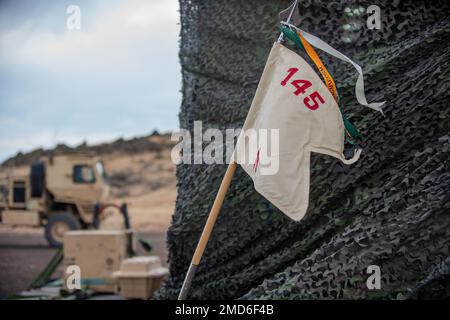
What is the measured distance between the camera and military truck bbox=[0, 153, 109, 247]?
13.3m

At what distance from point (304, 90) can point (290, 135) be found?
237 millimetres

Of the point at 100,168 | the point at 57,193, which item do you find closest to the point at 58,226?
the point at 57,193

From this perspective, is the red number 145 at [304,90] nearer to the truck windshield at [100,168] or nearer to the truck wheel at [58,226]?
the truck wheel at [58,226]

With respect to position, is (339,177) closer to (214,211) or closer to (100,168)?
(214,211)

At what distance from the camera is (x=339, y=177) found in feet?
13.3

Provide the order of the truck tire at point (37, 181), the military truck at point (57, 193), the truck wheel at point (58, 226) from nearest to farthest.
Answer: the truck wheel at point (58, 226) < the military truck at point (57, 193) < the truck tire at point (37, 181)

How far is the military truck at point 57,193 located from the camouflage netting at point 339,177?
29.5 ft

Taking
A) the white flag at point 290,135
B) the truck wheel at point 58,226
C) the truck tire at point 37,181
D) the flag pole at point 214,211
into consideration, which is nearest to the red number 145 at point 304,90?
the white flag at point 290,135

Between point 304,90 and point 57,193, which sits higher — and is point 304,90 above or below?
above

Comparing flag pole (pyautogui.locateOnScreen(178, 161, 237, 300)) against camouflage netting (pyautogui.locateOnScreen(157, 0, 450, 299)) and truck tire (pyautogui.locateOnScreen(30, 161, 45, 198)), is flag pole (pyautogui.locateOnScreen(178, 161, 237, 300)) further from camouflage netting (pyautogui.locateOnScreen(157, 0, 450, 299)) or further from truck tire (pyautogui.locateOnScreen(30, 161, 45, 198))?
truck tire (pyautogui.locateOnScreen(30, 161, 45, 198))

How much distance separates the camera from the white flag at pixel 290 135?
123 inches

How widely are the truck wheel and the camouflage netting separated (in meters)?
8.78

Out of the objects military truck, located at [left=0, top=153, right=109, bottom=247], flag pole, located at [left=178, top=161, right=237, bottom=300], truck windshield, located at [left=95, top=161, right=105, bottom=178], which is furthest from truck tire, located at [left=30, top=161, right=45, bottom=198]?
flag pole, located at [left=178, top=161, right=237, bottom=300]
